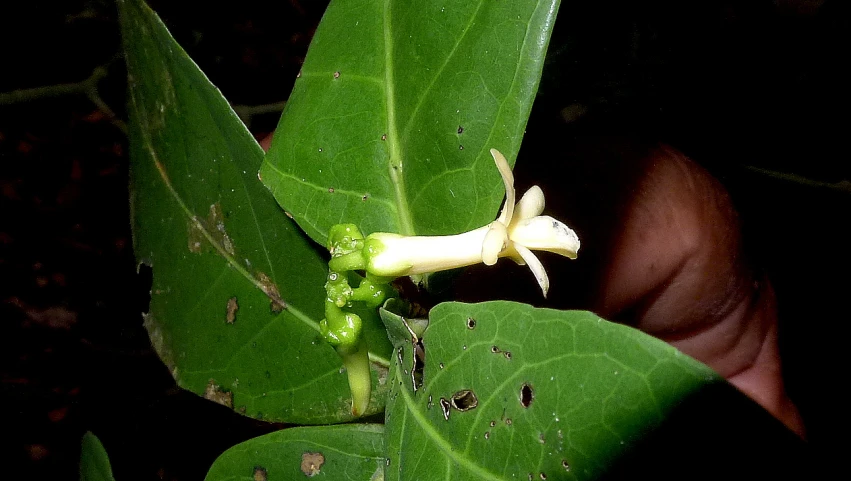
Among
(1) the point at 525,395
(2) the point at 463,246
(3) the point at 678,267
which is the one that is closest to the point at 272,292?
(2) the point at 463,246

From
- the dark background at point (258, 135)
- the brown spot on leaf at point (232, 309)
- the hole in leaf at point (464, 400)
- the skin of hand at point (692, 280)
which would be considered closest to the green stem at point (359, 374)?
the hole in leaf at point (464, 400)

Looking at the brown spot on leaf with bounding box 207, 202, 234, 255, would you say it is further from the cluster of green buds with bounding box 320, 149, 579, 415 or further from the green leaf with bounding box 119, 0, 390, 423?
the cluster of green buds with bounding box 320, 149, 579, 415

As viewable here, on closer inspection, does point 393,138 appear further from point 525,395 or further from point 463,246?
point 525,395

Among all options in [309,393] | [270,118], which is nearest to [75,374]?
[270,118]

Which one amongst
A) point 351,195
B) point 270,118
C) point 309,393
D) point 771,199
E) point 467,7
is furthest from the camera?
point 270,118

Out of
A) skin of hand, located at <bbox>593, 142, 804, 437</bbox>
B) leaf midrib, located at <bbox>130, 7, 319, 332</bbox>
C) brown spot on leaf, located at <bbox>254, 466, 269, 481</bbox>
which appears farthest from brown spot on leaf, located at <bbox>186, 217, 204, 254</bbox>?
skin of hand, located at <bbox>593, 142, 804, 437</bbox>

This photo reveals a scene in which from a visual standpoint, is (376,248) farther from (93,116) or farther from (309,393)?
(93,116)
